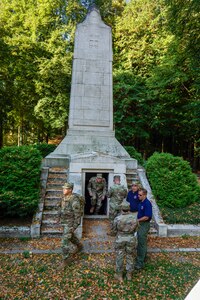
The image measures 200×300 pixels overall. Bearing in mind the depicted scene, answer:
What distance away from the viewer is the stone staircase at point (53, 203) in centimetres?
805

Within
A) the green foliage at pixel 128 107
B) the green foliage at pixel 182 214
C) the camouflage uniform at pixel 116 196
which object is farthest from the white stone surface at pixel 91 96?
the green foliage at pixel 128 107

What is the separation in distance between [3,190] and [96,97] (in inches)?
256

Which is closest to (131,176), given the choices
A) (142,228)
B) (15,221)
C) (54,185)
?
(54,185)

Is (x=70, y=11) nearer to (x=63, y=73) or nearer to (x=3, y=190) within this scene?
(x=63, y=73)

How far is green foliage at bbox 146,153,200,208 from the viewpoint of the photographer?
32.2 ft

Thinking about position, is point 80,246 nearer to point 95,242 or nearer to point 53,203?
point 95,242

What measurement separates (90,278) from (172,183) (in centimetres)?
552

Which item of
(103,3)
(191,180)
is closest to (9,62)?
(103,3)

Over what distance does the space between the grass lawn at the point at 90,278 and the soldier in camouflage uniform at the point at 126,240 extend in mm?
272

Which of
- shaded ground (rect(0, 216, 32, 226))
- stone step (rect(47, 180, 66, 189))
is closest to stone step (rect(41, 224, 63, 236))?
shaded ground (rect(0, 216, 32, 226))

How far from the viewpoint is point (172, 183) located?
9.80 meters

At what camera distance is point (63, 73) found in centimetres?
2147

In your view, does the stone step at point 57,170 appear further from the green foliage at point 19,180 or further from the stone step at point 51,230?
the stone step at point 51,230

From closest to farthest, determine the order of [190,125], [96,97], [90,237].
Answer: [90,237], [96,97], [190,125]
